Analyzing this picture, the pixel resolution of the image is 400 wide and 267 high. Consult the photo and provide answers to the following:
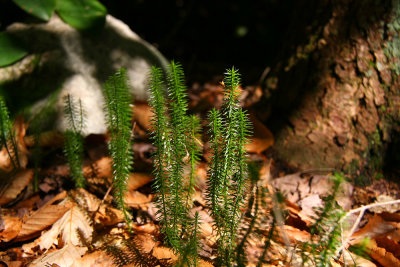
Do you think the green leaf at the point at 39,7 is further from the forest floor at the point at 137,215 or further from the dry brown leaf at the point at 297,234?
the dry brown leaf at the point at 297,234

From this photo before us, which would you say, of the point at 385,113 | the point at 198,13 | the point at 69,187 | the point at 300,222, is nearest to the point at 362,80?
the point at 385,113

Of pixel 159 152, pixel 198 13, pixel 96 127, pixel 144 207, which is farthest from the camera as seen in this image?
pixel 198 13

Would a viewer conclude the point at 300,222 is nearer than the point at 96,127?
Yes

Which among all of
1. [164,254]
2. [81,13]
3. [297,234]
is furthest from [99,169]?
[81,13]

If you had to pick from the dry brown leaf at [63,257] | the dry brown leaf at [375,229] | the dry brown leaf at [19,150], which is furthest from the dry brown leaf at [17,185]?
the dry brown leaf at [375,229]

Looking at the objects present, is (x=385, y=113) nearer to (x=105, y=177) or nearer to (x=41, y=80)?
(x=105, y=177)

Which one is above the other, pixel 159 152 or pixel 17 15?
pixel 17 15

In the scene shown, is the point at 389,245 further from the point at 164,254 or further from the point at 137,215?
the point at 137,215
